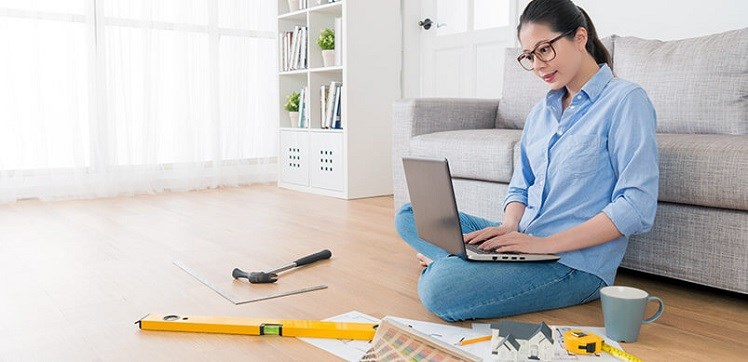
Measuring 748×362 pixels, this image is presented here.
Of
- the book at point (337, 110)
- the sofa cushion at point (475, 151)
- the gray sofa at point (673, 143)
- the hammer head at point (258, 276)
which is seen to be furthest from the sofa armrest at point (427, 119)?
the book at point (337, 110)

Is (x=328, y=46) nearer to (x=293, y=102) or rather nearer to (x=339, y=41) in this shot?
(x=339, y=41)

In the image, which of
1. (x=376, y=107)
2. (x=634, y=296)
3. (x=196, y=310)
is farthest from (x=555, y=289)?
(x=376, y=107)

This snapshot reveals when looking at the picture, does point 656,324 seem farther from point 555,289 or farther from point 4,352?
point 4,352

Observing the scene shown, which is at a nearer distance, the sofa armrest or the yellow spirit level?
the yellow spirit level

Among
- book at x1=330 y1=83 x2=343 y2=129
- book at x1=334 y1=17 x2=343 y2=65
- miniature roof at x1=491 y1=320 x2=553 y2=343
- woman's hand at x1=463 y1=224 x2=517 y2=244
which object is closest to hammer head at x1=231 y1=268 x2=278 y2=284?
woman's hand at x1=463 y1=224 x2=517 y2=244

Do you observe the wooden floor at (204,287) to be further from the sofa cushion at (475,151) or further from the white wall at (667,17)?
the white wall at (667,17)

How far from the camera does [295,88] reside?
4.30m

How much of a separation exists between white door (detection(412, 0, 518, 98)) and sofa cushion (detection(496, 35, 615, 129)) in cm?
88

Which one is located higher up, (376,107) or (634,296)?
(376,107)

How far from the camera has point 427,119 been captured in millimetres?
2697

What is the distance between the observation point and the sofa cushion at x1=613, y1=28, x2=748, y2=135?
2021 millimetres

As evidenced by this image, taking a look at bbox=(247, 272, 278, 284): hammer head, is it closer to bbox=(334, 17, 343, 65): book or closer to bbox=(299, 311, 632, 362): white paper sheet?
bbox=(299, 311, 632, 362): white paper sheet

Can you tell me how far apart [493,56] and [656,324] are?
98.2 inches

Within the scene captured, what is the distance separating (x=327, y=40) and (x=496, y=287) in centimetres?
265
